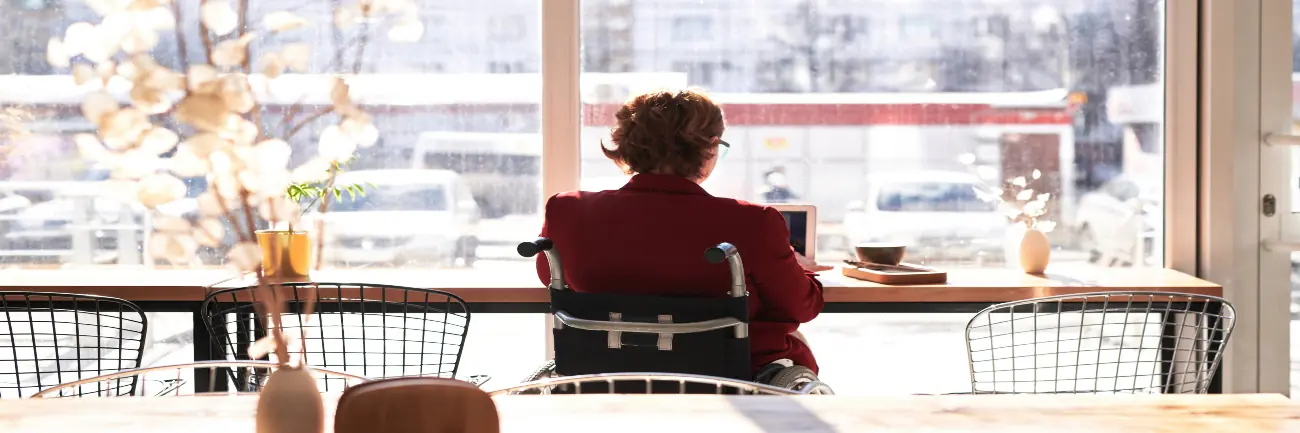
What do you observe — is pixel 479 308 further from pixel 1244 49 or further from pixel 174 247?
pixel 1244 49

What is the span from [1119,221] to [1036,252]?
1.49 ft

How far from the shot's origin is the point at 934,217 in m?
3.37

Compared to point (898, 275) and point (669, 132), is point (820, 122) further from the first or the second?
point (669, 132)

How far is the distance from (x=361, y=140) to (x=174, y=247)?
16 centimetres

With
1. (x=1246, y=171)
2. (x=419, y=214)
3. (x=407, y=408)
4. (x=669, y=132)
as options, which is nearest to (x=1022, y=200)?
(x=1246, y=171)

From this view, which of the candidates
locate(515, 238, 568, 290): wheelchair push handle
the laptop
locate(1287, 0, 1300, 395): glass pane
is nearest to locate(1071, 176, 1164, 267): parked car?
locate(1287, 0, 1300, 395): glass pane

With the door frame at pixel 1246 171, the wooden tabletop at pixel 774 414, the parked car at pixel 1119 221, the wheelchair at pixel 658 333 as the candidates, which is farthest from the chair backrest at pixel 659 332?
the door frame at pixel 1246 171

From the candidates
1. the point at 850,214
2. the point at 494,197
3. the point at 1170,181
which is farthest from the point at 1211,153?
the point at 494,197

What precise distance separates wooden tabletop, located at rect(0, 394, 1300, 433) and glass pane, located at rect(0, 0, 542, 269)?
84.6 inches

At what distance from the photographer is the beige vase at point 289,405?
2.82 ft

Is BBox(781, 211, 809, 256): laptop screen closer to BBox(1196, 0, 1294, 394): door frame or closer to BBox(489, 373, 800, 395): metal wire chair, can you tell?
BBox(489, 373, 800, 395): metal wire chair

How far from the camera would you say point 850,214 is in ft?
11.1

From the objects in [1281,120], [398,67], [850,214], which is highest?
[398,67]

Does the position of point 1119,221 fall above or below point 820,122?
below
